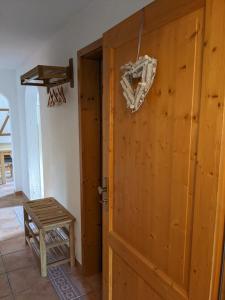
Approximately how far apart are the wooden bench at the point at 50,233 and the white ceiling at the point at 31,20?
1.83 m

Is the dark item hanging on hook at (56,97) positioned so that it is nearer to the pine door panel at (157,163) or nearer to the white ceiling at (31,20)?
the white ceiling at (31,20)

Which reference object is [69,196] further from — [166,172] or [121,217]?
[166,172]

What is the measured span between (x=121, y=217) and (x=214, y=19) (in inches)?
43.1

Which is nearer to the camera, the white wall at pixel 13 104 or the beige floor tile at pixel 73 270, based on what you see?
the beige floor tile at pixel 73 270

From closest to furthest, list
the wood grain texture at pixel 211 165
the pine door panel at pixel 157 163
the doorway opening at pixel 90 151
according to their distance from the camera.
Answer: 1. the wood grain texture at pixel 211 165
2. the pine door panel at pixel 157 163
3. the doorway opening at pixel 90 151

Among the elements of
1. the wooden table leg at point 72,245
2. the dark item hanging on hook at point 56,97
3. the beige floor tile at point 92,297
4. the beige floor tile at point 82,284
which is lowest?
the beige floor tile at point 92,297

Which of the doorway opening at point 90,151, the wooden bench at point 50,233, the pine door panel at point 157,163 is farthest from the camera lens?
the wooden bench at point 50,233

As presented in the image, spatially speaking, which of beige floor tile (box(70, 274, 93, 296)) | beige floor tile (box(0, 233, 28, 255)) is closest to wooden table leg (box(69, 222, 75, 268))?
beige floor tile (box(70, 274, 93, 296))

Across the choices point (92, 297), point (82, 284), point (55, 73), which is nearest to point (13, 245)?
point (82, 284)

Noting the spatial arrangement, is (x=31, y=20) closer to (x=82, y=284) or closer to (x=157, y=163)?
(x=157, y=163)

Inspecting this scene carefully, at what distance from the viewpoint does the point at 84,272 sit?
2379 mm

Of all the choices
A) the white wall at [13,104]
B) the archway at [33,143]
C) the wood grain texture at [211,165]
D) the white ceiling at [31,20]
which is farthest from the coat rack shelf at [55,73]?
the white wall at [13,104]

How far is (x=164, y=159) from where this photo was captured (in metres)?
1.09

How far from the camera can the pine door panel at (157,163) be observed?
3.13ft
